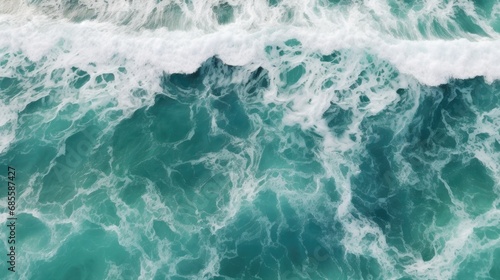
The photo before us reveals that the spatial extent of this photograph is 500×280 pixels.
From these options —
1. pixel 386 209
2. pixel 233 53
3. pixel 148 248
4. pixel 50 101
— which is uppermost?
pixel 233 53

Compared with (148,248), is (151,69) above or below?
above

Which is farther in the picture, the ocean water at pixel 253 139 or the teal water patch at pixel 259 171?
the ocean water at pixel 253 139

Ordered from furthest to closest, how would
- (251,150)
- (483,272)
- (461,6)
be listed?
1. (461,6)
2. (251,150)
3. (483,272)

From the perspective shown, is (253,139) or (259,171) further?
(253,139)

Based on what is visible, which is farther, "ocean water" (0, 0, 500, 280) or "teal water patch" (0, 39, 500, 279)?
"ocean water" (0, 0, 500, 280)

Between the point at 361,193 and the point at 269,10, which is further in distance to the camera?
the point at 269,10

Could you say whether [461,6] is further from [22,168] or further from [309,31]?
[22,168]

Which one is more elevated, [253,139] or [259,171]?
[253,139]

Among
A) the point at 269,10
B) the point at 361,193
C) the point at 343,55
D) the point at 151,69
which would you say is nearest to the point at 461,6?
the point at 343,55
